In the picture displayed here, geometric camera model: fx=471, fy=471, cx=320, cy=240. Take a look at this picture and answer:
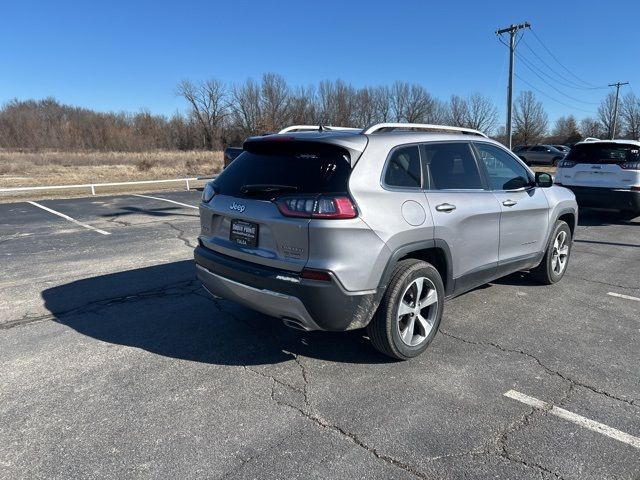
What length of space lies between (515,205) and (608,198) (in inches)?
256

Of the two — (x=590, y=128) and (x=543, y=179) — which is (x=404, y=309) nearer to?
(x=543, y=179)

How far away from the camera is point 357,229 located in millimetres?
3156

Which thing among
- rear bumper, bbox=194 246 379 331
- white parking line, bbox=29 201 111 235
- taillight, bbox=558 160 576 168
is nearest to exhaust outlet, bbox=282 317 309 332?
rear bumper, bbox=194 246 379 331

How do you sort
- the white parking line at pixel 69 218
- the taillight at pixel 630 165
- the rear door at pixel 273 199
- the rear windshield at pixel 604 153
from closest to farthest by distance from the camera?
the rear door at pixel 273 199 → the white parking line at pixel 69 218 → the taillight at pixel 630 165 → the rear windshield at pixel 604 153

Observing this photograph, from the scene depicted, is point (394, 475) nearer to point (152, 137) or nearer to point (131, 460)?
point (131, 460)

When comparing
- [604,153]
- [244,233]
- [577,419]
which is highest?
[604,153]

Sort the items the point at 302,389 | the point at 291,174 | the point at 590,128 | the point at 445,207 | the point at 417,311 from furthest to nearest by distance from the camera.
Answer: the point at 590,128, the point at 445,207, the point at 417,311, the point at 291,174, the point at 302,389

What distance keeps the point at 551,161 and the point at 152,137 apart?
74.6 metres

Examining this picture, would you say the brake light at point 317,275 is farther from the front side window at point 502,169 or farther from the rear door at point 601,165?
the rear door at point 601,165

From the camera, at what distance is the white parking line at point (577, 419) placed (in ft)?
8.99

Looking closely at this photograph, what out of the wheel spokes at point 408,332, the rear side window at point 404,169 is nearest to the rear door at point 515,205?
the rear side window at point 404,169

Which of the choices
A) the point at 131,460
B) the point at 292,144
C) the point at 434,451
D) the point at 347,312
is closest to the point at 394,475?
the point at 434,451

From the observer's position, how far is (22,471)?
7.96ft

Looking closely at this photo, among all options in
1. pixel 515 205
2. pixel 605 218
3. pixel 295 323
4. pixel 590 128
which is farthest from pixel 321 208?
pixel 590 128
